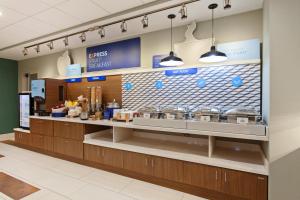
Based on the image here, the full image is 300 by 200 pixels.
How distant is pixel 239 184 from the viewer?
7.46 feet

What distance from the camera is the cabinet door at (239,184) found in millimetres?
2199

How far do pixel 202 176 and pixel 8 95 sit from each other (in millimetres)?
7542

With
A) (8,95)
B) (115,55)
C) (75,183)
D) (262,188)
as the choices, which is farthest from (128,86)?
(8,95)

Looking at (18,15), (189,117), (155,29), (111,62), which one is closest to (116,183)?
(189,117)

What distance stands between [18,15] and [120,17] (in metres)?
1.90

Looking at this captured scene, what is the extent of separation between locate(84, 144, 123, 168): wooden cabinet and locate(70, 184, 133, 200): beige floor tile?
0.55m

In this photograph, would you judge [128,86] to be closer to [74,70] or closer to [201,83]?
[201,83]

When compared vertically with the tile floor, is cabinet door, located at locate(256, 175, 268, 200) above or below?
above

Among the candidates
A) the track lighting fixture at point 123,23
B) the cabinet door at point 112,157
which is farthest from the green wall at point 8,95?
the cabinet door at point 112,157

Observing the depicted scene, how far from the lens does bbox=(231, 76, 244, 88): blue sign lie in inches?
117

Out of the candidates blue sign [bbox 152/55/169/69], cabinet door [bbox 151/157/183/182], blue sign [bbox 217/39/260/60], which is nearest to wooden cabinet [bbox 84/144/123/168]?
cabinet door [bbox 151/157/183/182]

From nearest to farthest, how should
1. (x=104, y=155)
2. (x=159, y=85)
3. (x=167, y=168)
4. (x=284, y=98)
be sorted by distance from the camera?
(x=284, y=98)
(x=167, y=168)
(x=104, y=155)
(x=159, y=85)

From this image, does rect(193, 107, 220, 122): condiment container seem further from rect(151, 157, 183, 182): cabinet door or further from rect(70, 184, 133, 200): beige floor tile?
rect(70, 184, 133, 200): beige floor tile

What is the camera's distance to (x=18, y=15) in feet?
10.7
